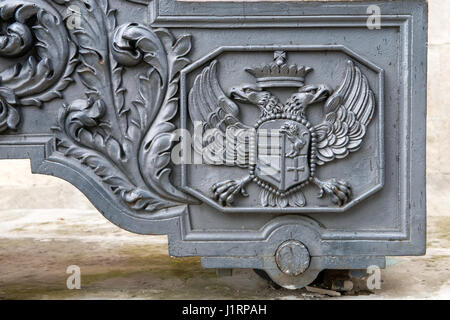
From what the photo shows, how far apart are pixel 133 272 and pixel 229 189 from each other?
92cm

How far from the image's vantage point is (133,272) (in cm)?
333

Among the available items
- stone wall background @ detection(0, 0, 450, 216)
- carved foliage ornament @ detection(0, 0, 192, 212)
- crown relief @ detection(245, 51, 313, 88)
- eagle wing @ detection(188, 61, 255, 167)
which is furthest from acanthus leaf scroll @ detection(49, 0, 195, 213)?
stone wall background @ detection(0, 0, 450, 216)

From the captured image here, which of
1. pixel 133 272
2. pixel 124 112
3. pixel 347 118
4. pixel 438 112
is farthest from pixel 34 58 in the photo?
pixel 438 112

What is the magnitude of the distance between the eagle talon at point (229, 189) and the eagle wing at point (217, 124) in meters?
0.08

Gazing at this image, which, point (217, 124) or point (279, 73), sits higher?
point (279, 73)

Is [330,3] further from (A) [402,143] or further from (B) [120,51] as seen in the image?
(B) [120,51]

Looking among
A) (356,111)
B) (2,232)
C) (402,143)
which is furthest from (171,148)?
(2,232)

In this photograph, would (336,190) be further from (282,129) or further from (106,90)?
(106,90)

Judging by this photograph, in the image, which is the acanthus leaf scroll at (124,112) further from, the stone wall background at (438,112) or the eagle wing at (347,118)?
the stone wall background at (438,112)

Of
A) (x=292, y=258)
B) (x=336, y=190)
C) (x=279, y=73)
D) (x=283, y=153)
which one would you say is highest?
(x=279, y=73)

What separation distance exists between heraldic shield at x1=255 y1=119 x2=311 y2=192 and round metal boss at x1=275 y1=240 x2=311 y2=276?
0.87 feet

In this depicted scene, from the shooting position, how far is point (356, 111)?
2740 mm

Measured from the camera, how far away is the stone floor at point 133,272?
292cm

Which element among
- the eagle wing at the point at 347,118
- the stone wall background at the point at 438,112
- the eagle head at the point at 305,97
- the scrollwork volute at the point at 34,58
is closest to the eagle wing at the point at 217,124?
the eagle head at the point at 305,97
